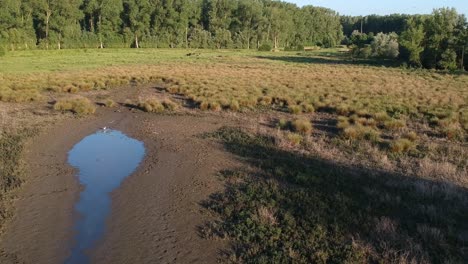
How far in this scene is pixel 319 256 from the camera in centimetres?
800

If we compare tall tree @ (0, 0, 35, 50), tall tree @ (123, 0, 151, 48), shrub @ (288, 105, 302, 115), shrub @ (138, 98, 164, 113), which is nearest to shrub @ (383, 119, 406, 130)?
shrub @ (288, 105, 302, 115)

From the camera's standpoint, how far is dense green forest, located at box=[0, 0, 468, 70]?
185ft

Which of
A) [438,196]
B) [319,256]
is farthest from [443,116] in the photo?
[319,256]

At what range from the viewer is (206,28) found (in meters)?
109

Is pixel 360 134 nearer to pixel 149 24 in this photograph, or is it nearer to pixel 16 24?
pixel 16 24

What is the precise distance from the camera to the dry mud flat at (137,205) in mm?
8508

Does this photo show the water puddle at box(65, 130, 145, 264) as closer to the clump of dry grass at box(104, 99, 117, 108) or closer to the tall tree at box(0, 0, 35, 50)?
the clump of dry grass at box(104, 99, 117, 108)

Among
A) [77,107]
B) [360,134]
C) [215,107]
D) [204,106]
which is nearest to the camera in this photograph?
[360,134]

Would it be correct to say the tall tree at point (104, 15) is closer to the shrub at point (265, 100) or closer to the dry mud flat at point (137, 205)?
the shrub at point (265, 100)

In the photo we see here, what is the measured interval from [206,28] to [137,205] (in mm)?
102337

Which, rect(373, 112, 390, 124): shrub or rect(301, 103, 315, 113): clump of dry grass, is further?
rect(301, 103, 315, 113): clump of dry grass

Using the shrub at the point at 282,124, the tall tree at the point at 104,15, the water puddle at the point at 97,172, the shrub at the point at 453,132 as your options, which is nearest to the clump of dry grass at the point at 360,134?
the shrub at the point at 453,132

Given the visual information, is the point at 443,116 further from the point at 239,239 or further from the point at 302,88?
the point at 239,239

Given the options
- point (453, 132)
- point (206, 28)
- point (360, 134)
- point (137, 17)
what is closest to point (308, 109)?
point (360, 134)
